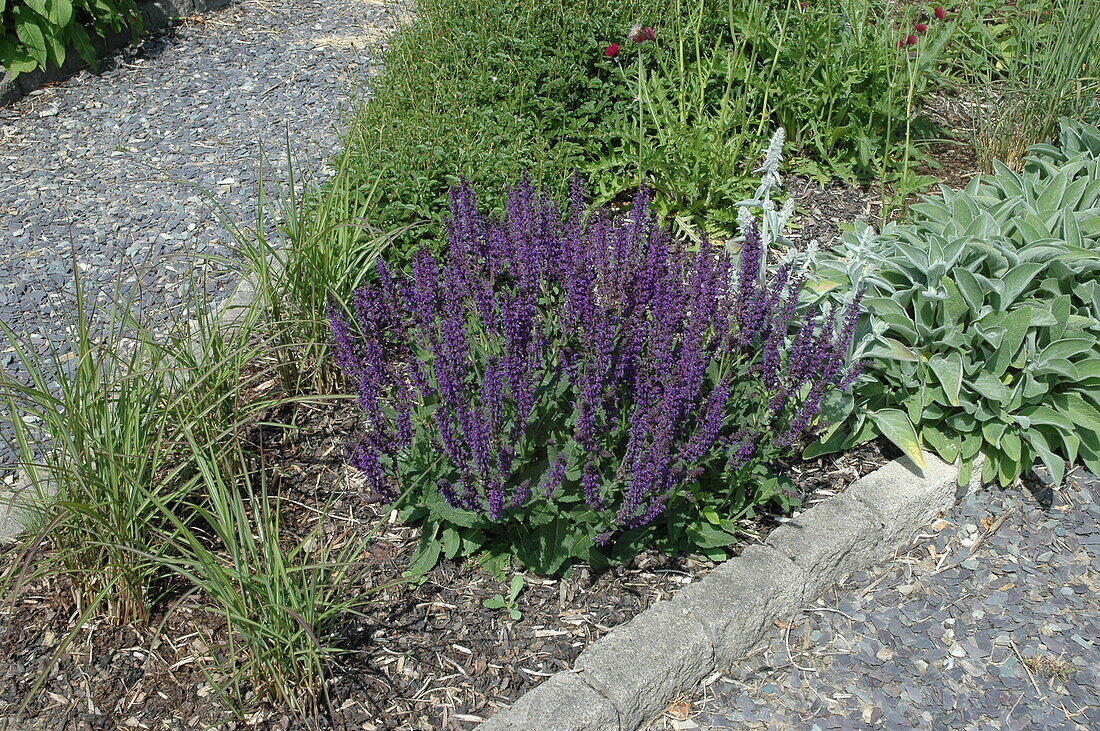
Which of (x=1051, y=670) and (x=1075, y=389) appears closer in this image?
(x=1051, y=670)

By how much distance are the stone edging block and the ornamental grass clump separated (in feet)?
0.49

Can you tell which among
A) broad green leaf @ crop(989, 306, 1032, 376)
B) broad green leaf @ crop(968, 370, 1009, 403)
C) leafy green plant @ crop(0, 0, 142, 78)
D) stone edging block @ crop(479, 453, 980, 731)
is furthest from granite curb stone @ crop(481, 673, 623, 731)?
leafy green plant @ crop(0, 0, 142, 78)

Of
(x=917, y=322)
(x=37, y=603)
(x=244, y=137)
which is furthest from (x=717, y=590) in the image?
(x=244, y=137)

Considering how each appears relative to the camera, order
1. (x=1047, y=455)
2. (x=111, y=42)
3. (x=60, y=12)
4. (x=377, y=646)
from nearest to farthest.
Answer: (x=377, y=646) → (x=1047, y=455) → (x=60, y=12) → (x=111, y=42)

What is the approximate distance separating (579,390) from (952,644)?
1360 millimetres

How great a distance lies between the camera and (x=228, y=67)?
5.79 meters

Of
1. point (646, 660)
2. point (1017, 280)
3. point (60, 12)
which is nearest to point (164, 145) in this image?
point (60, 12)

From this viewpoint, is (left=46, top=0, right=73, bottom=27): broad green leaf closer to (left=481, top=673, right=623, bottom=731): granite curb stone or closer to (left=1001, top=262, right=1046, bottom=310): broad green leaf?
(left=481, top=673, right=623, bottom=731): granite curb stone

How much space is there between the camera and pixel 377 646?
2.55 metres

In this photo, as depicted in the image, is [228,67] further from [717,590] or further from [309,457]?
[717,590]

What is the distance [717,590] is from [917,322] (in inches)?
49.7

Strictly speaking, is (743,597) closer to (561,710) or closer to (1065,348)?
(561,710)

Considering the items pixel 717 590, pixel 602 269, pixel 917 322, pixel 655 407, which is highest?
pixel 602 269

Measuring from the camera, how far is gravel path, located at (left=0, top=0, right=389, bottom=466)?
4000 mm
